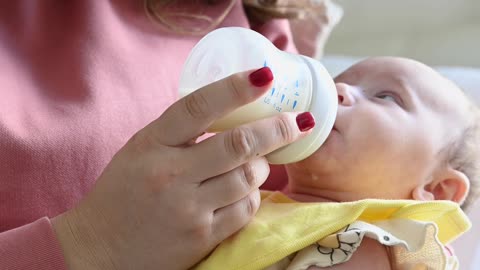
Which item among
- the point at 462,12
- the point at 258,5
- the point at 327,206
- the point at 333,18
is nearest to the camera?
the point at 327,206

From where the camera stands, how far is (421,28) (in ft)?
5.23

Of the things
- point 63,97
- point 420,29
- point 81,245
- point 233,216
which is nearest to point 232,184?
point 233,216

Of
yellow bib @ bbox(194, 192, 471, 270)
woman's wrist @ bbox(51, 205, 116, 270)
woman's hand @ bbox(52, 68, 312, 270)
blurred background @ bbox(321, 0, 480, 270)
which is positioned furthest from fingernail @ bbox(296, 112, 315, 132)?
blurred background @ bbox(321, 0, 480, 270)

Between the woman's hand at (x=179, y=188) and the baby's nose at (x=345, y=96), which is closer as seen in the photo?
the woman's hand at (x=179, y=188)

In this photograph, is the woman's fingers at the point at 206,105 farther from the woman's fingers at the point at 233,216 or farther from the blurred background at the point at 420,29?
the blurred background at the point at 420,29

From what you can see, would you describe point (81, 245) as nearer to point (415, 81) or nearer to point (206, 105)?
point (206, 105)

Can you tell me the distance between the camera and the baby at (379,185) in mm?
768

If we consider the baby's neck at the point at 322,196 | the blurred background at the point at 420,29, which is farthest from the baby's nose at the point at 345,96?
the blurred background at the point at 420,29

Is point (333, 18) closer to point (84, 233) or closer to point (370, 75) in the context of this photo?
point (370, 75)

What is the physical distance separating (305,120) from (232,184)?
10 centimetres

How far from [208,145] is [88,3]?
38cm

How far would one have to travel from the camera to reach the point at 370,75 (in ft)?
3.08

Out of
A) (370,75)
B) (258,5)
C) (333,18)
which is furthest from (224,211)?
(333,18)

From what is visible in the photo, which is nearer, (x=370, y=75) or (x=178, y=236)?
(x=178, y=236)
